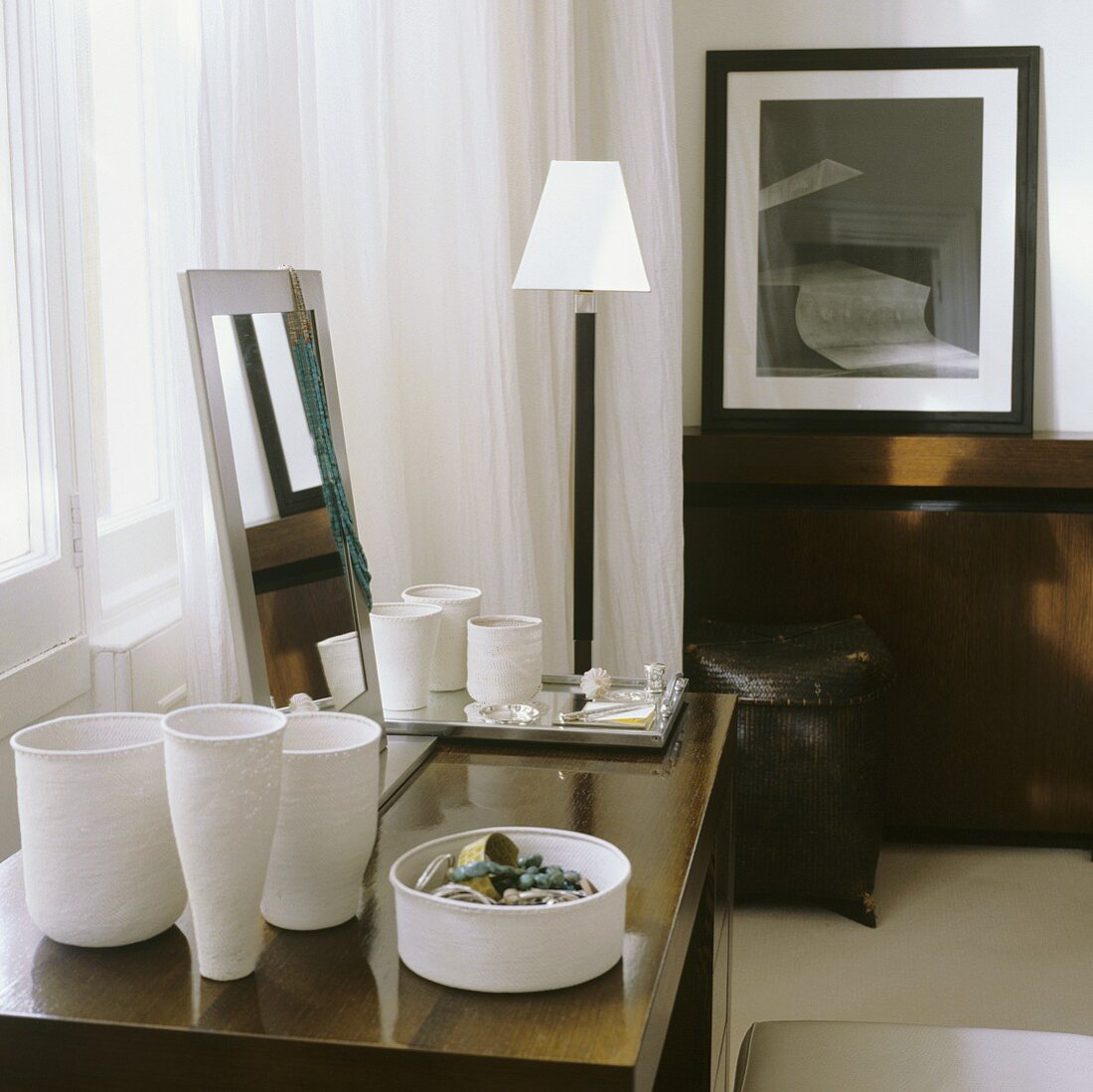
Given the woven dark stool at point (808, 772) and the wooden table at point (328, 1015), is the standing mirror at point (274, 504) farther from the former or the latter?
the woven dark stool at point (808, 772)

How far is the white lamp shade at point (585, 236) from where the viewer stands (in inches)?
86.2

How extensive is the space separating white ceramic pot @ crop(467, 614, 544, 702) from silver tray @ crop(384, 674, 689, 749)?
0.02 metres

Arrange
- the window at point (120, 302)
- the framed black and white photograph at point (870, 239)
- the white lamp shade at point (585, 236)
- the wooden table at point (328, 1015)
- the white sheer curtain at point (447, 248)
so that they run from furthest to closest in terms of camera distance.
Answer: the framed black and white photograph at point (870, 239) → the white lamp shade at point (585, 236) → the window at point (120, 302) → the white sheer curtain at point (447, 248) → the wooden table at point (328, 1015)

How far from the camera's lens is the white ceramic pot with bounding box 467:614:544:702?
5.44 ft

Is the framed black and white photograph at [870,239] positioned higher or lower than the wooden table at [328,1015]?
higher

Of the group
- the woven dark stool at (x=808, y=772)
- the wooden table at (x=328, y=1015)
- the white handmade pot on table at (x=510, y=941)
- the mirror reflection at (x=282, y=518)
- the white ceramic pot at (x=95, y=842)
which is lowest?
the woven dark stool at (x=808, y=772)

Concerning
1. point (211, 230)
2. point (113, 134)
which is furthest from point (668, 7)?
point (211, 230)

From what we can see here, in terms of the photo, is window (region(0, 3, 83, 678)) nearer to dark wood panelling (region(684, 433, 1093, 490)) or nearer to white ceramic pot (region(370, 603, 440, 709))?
white ceramic pot (region(370, 603, 440, 709))

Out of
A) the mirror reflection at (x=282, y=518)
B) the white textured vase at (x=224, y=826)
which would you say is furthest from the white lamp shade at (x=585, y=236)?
the white textured vase at (x=224, y=826)

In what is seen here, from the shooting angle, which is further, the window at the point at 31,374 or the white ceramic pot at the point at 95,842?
the window at the point at 31,374

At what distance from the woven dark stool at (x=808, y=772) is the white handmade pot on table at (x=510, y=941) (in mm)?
1761

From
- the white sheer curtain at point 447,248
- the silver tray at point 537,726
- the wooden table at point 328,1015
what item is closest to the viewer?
the wooden table at point 328,1015

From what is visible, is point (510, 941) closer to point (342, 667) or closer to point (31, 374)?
point (342, 667)

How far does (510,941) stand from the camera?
909 millimetres
